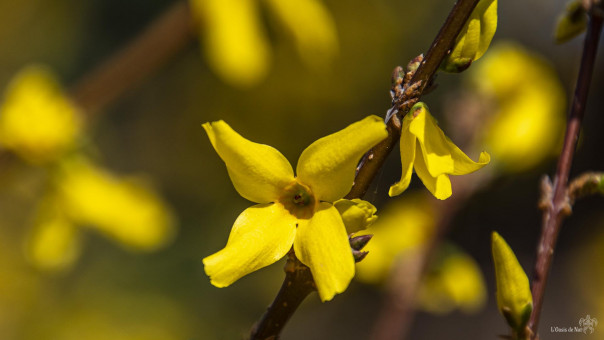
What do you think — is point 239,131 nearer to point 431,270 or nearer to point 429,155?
point 431,270

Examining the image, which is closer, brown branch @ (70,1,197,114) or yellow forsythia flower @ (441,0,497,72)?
yellow forsythia flower @ (441,0,497,72)

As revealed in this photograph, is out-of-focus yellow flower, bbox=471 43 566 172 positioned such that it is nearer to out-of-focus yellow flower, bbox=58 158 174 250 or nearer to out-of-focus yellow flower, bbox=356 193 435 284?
out-of-focus yellow flower, bbox=356 193 435 284

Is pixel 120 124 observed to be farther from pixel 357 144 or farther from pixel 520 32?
pixel 357 144

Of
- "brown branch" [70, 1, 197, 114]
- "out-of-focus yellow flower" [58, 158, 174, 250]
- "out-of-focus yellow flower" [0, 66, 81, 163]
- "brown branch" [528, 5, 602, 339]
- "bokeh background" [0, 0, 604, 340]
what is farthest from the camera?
"bokeh background" [0, 0, 604, 340]

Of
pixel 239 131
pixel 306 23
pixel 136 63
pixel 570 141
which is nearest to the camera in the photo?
pixel 570 141

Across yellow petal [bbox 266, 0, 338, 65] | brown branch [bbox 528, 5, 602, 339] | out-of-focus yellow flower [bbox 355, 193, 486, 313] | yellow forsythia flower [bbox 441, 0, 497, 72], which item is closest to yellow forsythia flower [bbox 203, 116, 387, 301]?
yellow forsythia flower [bbox 441, 0, 497, 72]

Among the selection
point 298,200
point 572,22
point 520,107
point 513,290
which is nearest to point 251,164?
point 298,200
